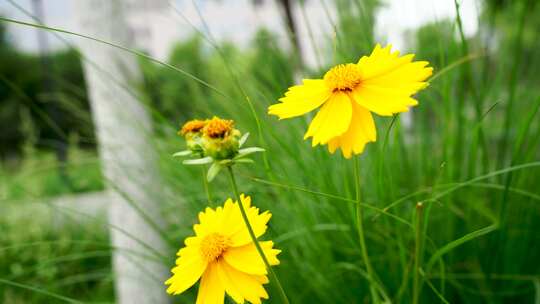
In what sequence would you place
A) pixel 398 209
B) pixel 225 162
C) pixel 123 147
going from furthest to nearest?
pixel 123 147
pixel 398 209
pixel 225 162

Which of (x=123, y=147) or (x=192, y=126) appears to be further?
(x=123, y=147)

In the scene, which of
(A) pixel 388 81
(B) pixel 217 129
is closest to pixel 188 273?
(B) pixel 217 129

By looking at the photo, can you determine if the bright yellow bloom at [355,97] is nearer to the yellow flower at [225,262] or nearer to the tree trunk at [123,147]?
the yellow flower at [225,262]

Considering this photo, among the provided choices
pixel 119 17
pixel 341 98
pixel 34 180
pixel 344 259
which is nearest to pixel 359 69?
pixel 341 98

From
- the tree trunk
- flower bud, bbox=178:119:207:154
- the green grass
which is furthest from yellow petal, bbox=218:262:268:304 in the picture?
the tree trunk

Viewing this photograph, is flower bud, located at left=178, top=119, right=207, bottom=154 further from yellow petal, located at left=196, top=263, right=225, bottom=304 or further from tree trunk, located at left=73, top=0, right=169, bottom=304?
tree trunk, located at left=73, top=0, right=169, bottom=304

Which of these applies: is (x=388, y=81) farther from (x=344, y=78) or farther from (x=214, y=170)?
(x=214, y=170)

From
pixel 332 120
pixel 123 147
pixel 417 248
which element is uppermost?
pixel 123 147
